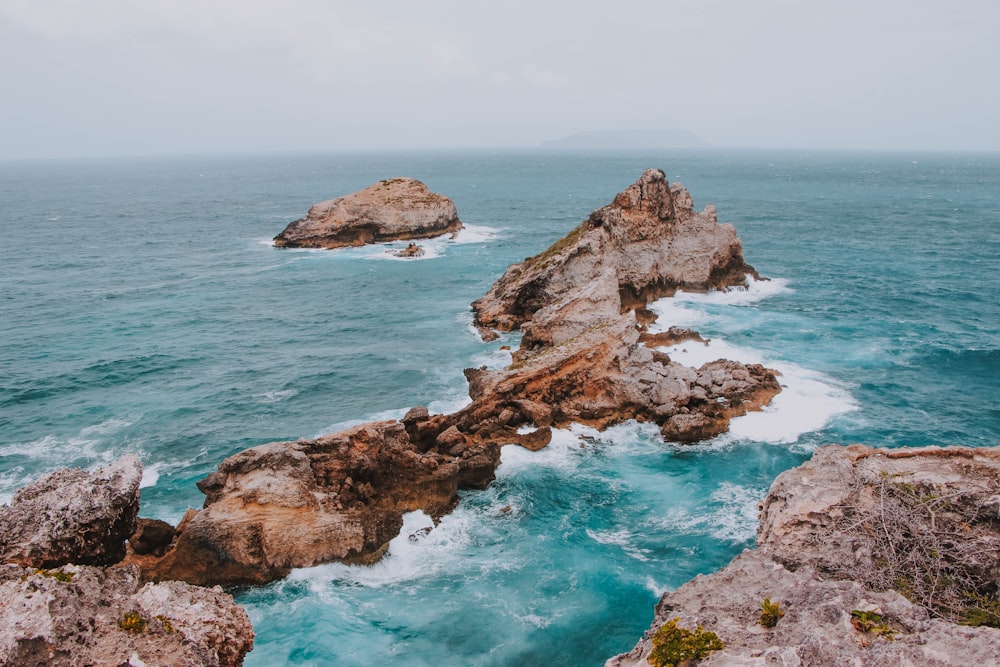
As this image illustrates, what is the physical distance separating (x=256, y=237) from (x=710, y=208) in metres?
76.9

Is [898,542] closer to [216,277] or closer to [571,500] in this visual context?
[571,500]

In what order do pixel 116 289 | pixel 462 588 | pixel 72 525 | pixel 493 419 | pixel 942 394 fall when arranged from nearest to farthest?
pixel 72 525, pixel 462 588, pixel 493 419, pixel 942 394, pixel 116 289

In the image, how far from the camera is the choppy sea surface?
84.8 feet

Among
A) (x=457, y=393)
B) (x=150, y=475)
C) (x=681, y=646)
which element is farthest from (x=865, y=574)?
(x=150, y=475)

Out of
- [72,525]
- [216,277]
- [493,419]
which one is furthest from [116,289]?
[72,525]

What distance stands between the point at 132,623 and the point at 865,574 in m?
18.4

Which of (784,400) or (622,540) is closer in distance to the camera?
(622,540)

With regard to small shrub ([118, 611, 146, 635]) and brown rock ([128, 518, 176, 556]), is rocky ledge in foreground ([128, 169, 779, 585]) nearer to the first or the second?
brown rock ([128, 518, 176, 556])

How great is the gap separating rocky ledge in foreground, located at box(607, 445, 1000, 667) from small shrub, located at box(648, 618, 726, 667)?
7.3 inches

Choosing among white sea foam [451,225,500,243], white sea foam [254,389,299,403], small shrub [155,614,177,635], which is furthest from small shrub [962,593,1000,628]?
white sea foam [451,225,500,243]

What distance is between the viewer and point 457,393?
45031 millimetres

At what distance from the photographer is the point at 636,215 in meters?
63.9

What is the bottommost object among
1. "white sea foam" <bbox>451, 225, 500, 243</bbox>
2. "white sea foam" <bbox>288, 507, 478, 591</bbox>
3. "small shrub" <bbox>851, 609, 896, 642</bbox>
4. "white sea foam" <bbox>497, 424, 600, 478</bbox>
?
"white sea foam" <bbox>288, 507, 478, 591</bbox>

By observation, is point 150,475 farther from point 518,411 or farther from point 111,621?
point 111,621
